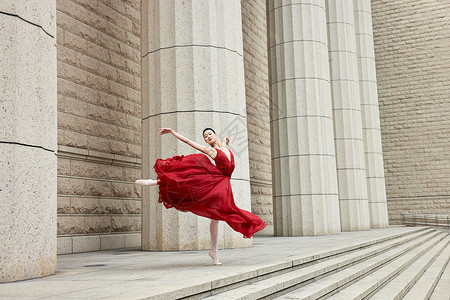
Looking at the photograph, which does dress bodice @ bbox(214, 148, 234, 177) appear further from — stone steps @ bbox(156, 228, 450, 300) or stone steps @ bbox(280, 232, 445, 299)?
stone steps @ bbox(280, 232, 445, 299)

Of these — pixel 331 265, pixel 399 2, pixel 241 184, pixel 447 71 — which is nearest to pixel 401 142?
pixel 447 71

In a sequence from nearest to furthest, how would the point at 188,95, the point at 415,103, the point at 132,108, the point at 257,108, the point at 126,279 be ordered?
the point at 126,279 → the point at 188,95 → the point at 132,108 → the point at 257,108 → the point at 415,103

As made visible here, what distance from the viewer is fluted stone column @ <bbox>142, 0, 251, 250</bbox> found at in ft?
27.8

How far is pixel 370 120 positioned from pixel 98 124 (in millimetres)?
13949

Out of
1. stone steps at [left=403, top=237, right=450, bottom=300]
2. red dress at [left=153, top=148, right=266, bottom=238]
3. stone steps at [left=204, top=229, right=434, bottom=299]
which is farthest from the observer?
stone steps at [left=403, top=237, right=450, bottom=300]

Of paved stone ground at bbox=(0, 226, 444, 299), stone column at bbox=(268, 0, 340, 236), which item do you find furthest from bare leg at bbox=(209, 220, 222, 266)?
stone column at bbox=(268, 0, 340, 236)

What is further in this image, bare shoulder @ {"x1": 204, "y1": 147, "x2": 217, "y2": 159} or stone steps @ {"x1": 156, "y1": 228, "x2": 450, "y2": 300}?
bare shoulder @ {"x1": 204, "y1": 147, "x2": 217, "y2": 159}

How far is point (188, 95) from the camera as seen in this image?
8.62 meters

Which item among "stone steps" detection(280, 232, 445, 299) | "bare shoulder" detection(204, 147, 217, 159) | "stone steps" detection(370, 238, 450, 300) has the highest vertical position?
"bare shoulder" detection(204, 147, 217, 159)

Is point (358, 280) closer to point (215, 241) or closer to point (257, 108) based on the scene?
point (215, 241)

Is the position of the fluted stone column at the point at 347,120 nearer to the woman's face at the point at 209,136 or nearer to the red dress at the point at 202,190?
the red dress at the point at 202,190

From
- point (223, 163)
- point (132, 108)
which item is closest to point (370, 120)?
point (132, 108)

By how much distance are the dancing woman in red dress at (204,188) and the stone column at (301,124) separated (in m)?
7.74

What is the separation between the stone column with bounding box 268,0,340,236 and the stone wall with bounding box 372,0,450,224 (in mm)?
13219
